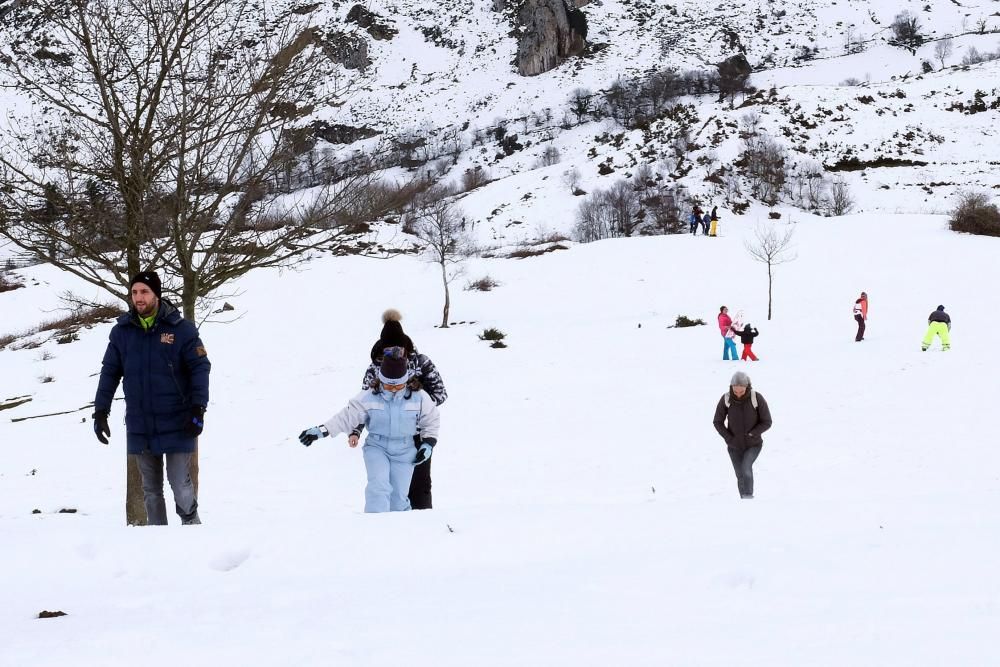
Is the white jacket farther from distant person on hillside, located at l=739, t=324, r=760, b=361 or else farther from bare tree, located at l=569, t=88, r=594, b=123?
bare tree, located at l=569, t=88, r=594, b=123

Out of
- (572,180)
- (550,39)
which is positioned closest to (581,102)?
(550,39)

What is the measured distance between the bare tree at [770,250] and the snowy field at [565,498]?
0.79 m

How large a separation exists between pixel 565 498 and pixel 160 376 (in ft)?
19.7

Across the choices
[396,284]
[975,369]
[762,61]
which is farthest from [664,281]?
[762,61]

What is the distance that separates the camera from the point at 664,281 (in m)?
29.6

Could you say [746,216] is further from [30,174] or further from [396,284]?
[30,174]

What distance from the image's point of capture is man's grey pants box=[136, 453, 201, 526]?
182 inches

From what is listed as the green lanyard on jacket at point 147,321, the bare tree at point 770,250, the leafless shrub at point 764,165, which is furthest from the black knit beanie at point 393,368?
the leafless shrub at point 764,165

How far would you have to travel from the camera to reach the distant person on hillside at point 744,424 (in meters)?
7.07

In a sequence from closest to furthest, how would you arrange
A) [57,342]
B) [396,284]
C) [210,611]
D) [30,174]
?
[210,611], [30,174], [57,342], [396,284]

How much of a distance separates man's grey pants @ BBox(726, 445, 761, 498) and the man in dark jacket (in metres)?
5.16

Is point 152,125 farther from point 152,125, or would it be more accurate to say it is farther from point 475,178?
point 475,178

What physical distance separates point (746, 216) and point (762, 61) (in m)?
53.8

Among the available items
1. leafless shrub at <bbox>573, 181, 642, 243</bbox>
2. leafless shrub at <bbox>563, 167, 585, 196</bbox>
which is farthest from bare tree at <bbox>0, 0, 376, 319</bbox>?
leafless shrub at <bbox>563, 167, 585, 196</bbox>
